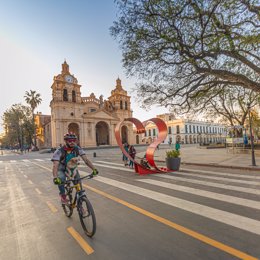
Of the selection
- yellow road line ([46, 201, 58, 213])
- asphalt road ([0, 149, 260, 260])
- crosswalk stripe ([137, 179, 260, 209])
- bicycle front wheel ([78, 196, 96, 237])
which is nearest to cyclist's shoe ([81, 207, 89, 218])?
bicycle front wheel ([78, 196, 96, 237])

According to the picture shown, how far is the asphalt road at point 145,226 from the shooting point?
285 centimetres

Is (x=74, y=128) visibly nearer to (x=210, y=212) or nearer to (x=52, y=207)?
(x=52, y=207)

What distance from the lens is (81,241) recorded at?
3258mm

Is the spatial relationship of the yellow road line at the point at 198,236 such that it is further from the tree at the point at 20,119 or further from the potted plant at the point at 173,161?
the tree at the point at 20,119

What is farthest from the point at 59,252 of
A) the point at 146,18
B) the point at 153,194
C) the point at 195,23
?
the point at 195,23

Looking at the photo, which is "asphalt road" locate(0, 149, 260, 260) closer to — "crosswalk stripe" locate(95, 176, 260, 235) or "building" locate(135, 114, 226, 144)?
"crosswalk stripe" locate(95, 176, 260, 235)

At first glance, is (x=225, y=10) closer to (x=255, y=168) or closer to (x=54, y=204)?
(x=255, y=168)

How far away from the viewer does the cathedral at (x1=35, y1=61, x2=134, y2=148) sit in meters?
47.8

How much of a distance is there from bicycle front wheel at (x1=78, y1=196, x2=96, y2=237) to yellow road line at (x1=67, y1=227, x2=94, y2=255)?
162 mm

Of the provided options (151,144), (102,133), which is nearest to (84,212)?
(151,144)

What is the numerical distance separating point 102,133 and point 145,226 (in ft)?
191

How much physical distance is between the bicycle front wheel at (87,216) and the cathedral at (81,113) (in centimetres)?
4553

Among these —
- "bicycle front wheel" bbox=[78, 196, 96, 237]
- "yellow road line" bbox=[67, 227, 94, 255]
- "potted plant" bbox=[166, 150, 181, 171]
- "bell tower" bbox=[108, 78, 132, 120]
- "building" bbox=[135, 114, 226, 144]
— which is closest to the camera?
"yellow road line" bbox=[67, 227, 94, 255]

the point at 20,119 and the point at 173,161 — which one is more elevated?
the point at 20,119
